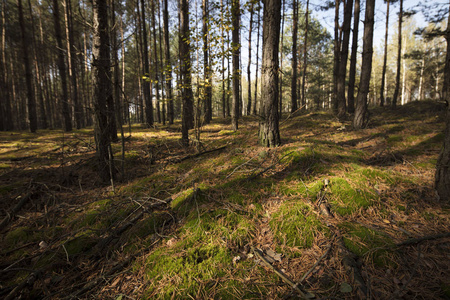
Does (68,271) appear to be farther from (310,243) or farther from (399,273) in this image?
(399,273)

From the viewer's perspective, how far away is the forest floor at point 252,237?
1.65m

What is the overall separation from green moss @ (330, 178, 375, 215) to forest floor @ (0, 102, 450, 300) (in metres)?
0.02

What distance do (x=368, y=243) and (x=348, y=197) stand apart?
720mm

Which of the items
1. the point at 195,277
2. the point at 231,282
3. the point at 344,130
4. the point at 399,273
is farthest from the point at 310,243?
the point at 344,130

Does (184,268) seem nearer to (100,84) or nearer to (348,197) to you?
(348,197)

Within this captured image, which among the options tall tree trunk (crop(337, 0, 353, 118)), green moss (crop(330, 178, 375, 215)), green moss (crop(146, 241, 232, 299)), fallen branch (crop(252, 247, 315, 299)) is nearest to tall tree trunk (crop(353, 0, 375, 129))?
tall tree trunk (crop(337, 0, 353, 118))

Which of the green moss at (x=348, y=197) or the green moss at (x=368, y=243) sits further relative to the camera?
the green moss at (x=348, y=197)

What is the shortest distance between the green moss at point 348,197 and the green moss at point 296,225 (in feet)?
1.36

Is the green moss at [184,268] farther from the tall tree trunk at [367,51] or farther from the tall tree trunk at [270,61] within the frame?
the tall tree trunk at [367,51]

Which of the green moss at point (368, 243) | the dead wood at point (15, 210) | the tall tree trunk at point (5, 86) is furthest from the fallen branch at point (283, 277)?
the tall tree trunk at point (5, 86)

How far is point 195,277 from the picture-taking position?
1767 millimetres

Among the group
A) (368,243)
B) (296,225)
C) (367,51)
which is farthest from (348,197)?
(367,51)

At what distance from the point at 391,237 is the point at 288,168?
163 centimetres

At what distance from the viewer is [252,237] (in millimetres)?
2150
